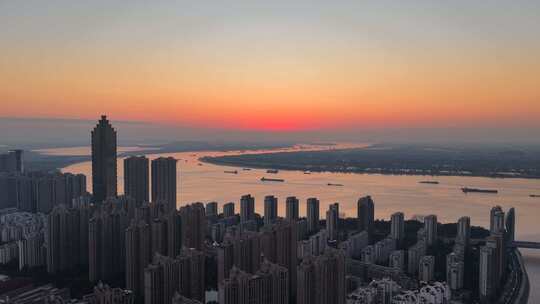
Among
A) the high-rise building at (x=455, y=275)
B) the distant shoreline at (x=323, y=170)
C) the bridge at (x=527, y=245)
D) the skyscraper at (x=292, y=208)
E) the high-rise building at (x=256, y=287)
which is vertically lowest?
the bridge at (x=527, y=245)

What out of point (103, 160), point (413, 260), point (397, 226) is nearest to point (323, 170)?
point (103, 160)

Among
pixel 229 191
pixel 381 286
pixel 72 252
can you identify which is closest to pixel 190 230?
pixel 72 252

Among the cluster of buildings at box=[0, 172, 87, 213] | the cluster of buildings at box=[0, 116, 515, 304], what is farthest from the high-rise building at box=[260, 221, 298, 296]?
the cluster of buildings at box=[0, 172, 87, 213]

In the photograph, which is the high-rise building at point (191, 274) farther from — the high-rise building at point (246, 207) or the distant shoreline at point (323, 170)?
the distant shoreline at point (323, 170)

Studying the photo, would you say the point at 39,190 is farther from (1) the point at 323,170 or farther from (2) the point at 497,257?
(1) the point at 323,170

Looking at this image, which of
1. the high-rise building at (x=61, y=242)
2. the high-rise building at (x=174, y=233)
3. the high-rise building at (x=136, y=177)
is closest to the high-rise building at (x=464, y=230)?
the high-rise building at (x=174, y=233)
